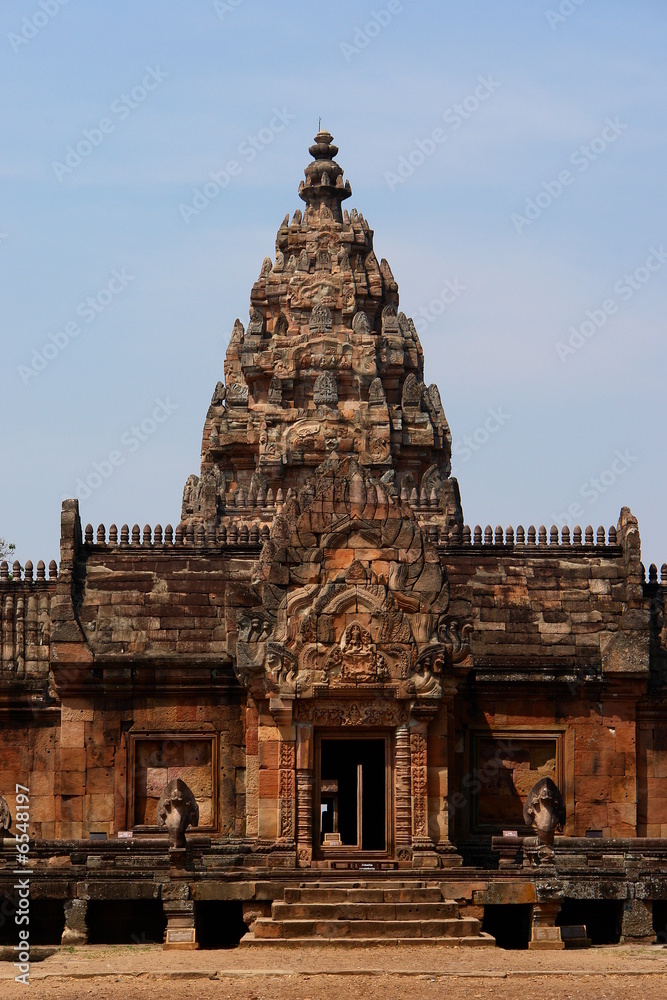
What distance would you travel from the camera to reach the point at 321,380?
52.6 metres

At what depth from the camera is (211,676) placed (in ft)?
103

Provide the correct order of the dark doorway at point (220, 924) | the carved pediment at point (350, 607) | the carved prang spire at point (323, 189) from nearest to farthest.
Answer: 1. the dark doorway at point (220, 924)
2. the carved pediment at point (350, 607)
3. the carved prang spire at point (323, 189)

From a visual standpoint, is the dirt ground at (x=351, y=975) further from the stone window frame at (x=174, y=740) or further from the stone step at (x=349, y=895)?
the stone window frame at (x=174, y=740)

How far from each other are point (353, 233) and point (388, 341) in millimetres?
3513

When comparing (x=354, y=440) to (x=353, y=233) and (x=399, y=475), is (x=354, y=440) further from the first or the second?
(x=353, y=233)

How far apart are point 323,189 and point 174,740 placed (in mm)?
27958

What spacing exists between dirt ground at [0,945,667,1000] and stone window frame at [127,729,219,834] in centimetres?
521

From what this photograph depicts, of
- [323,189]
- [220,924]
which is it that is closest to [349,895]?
[220,924]

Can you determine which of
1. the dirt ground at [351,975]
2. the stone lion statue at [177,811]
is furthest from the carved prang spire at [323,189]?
the dirt ground at [351,975]

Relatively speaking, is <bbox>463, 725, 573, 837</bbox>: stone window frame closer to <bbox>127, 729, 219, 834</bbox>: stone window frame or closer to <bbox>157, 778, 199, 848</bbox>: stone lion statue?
<bbox>127, 729, 219, 834</bbox>: stone window frame

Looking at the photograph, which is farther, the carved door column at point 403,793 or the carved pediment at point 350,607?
the carved pediment at point 350,607

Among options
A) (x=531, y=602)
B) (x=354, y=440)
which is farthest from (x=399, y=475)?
(x=531, y=602)

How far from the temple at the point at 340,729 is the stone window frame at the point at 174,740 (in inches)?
1.4

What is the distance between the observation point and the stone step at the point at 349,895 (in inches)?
1064
